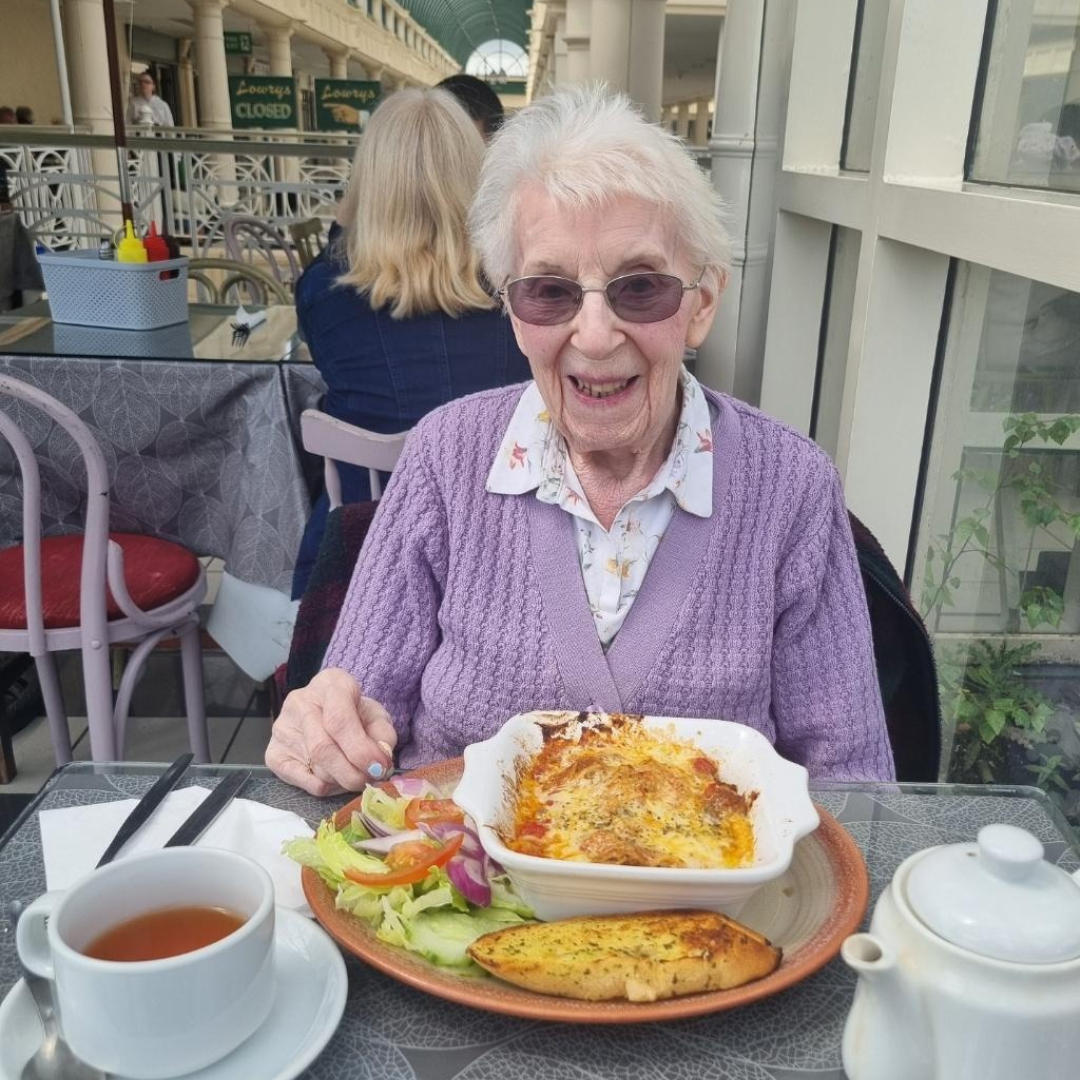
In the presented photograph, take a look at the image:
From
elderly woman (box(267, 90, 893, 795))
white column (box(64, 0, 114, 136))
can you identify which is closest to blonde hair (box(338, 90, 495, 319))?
elderly woman (box(267, 90, 893, 795))

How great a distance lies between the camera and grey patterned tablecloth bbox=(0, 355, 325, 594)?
2.75 meters

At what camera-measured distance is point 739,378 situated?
3666mm

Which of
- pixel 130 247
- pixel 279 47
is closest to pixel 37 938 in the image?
pixel 130 247

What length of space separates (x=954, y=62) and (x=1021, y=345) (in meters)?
0.58

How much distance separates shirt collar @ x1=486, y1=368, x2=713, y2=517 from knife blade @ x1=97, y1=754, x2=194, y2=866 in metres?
0.53

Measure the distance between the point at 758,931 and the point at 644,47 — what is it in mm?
7400

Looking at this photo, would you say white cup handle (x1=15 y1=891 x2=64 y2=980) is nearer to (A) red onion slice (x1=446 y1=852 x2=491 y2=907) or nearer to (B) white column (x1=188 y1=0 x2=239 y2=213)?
(A) red onion slice (x1=446 y1=852 x2=491 y2=907)

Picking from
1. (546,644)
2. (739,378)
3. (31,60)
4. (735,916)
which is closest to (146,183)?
(739,378)

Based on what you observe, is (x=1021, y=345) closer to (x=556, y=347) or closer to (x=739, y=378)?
(x=556, y=347)

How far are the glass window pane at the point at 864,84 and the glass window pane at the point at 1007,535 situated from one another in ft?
2.79

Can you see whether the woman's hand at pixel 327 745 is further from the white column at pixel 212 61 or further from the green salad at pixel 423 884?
the white column at pixel 212 61

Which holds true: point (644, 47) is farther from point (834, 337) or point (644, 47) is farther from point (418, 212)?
point (418, 212)

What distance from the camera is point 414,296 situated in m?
2.43

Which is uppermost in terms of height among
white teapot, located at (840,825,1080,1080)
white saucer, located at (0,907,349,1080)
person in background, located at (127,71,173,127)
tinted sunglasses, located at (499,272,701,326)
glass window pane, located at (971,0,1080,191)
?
person in background, located at (127,71,173,127)
